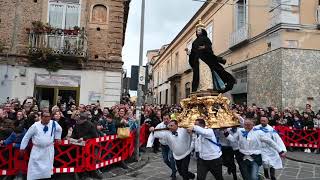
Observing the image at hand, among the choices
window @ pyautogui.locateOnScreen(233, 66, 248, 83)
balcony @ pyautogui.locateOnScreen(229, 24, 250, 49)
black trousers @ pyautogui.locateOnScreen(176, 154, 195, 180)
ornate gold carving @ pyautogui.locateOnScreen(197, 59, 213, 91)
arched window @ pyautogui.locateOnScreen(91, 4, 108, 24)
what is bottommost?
black trousers @ pyautogui.locateOnScreen(176, 154, 195, 180)

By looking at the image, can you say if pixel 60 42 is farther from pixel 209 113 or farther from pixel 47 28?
pixel 209 113

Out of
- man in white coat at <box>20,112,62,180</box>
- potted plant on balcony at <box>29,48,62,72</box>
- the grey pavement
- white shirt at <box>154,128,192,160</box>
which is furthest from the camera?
potted plant on balcony at <box>29,48,62,72</box>

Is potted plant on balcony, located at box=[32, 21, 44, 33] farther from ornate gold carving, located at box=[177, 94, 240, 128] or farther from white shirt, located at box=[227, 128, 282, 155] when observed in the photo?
white shirt, located at box=[227, 128, 282, 155]

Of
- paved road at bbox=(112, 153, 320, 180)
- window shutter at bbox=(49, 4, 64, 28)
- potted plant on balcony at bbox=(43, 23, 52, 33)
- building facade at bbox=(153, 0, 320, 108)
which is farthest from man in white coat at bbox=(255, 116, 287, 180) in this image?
window shutter at bbox=(49, 4, 64, 28)

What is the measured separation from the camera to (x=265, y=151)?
324 inches

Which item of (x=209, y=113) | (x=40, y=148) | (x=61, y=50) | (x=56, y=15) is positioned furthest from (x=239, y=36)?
(x=40, y=148)

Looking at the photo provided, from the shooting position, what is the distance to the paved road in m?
9.63

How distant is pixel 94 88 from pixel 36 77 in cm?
283

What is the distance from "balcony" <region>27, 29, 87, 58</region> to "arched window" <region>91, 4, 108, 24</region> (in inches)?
47.0

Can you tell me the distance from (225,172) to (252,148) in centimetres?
279

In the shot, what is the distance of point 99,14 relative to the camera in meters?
19.2

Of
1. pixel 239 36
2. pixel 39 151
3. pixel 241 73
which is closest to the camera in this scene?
pixel 39 151

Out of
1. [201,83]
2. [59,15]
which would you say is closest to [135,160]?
[201,83]

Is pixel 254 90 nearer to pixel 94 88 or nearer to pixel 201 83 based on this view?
pixel 94 88
